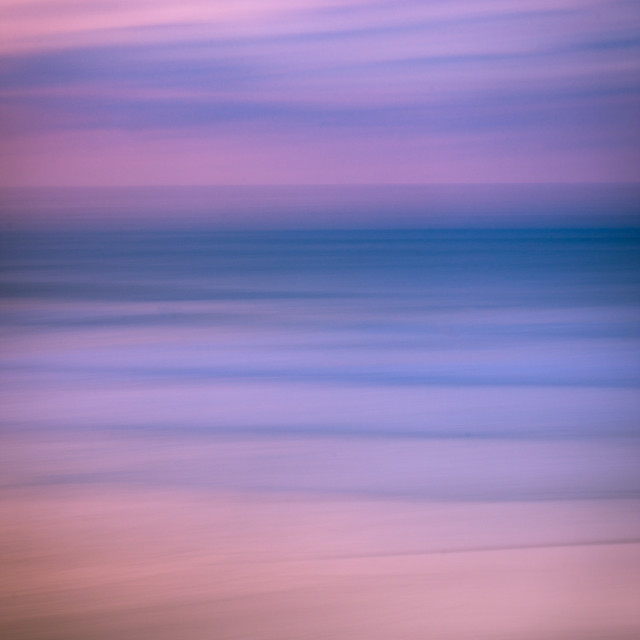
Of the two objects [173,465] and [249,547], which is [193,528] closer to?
[249,547]

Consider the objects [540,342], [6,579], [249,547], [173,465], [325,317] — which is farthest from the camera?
[325,317]

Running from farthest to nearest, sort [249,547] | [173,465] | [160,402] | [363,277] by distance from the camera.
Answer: [363,277] → [160,402] → [173,465] → [249,547]

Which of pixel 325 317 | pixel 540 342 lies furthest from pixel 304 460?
pixel 325 317

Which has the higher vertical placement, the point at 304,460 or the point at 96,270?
the point at 96,270

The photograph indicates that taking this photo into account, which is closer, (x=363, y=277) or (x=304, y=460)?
(x=304, y=460)

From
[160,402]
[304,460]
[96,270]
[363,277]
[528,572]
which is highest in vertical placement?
[96,270]

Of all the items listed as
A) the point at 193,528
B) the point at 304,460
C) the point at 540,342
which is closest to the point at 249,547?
the point at 193,528

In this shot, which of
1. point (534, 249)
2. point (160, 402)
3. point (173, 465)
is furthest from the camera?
point (534, 249)

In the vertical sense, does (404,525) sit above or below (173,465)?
below

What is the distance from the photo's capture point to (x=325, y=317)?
291 cm

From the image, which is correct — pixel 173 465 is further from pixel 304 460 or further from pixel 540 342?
pixel 540 342

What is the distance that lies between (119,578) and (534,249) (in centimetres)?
425

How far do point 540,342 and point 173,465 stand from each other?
127cm

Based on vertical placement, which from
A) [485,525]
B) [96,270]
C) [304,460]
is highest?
[96,270]
